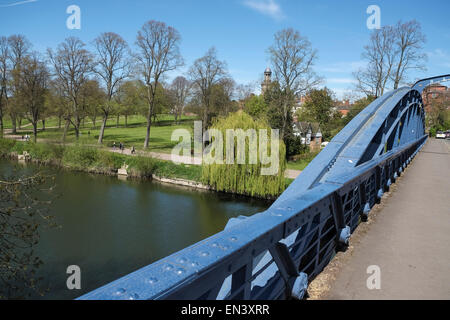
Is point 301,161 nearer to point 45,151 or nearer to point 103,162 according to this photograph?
point 103,162

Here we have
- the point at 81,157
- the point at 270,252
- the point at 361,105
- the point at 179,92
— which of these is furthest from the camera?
the point at 179,92

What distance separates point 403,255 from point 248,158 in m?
15.5

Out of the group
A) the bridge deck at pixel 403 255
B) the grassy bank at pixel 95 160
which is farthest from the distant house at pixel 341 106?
the bridge deck at pixel 403 255

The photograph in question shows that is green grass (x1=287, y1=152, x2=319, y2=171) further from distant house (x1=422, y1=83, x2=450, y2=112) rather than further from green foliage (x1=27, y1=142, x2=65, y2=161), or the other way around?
green foliage (x1=27, y1=142, x2=65, y2=161)

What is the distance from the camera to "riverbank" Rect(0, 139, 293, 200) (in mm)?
22219

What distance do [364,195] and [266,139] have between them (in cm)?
1407

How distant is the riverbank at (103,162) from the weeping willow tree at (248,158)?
2538 mm

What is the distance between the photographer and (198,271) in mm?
1066

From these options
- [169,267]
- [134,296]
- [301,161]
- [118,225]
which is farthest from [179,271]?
[301,161]

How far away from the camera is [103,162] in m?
24.8

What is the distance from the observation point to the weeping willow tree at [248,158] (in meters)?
17.9

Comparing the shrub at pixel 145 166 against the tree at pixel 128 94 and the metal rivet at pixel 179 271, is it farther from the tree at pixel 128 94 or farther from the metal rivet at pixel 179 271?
the metal rivet at pixel 179 271

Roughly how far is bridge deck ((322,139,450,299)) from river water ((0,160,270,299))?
606 cm
